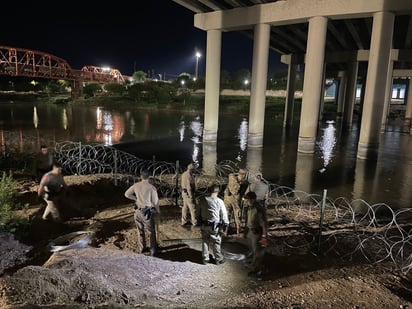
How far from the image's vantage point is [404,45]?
3950 cm

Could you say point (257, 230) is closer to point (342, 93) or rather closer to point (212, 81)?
point (212, 81)

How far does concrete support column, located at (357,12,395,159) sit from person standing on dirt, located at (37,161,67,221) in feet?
63.3

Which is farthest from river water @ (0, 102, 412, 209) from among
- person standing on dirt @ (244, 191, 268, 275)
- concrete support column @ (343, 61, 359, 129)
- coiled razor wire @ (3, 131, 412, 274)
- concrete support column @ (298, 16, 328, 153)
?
concrete support column @ (343, 61, 359, 129)

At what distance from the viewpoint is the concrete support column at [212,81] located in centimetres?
2702

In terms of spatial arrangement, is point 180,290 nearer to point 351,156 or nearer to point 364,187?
point 364,187

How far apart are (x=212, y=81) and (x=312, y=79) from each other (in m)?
7.94

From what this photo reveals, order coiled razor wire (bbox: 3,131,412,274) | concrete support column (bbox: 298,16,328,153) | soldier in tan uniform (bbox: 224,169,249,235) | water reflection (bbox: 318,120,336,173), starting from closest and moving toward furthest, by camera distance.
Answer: coiled razor wire (bbox: 3,131,412,274), soldier in tan uniform (bbox: 224,169,249,235), water reflection (bbox: 318,120,336,173), concrete support column (bbox: 298,16,328,153)

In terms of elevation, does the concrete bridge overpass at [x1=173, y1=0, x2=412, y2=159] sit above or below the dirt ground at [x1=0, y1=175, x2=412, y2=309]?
above

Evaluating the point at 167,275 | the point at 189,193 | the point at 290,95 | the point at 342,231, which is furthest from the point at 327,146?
the point at 167,275

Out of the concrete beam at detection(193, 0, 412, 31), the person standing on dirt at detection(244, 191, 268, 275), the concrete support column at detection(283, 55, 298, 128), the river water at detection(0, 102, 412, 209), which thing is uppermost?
the concrete beam at detection(193, 0, 412, 31)

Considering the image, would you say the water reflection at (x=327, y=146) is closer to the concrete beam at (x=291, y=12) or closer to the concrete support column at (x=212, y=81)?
the concrete support column at (x=212, y=81)

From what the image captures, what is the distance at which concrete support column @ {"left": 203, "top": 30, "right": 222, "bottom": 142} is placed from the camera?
27.0 metres

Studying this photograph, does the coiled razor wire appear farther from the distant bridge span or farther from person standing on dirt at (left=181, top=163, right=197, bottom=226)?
the distant bridge span

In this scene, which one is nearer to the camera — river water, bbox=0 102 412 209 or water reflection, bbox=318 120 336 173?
river water, bbox=0 102 412 209
